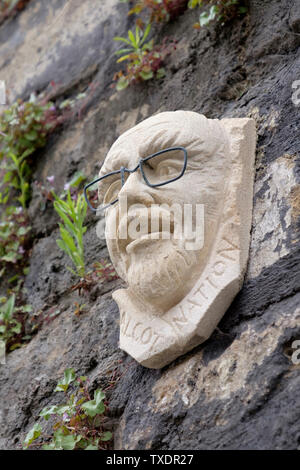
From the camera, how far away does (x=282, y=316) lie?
5.63 ft

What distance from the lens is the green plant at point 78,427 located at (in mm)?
1869

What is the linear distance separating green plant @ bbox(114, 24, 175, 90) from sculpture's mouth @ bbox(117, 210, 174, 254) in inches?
49.6

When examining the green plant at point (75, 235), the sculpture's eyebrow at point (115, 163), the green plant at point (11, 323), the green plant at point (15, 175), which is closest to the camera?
the sculpture's eyebrow at point (115, 163)

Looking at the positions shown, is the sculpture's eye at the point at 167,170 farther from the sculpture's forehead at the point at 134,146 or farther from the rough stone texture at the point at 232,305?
the rough stone texture at the point at 232,305

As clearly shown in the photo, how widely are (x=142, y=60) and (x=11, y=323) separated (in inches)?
57.0

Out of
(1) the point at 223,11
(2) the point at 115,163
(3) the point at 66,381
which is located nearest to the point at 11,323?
(3) the point at 66,381

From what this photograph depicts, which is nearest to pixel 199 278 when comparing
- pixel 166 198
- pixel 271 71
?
pixel 166 198

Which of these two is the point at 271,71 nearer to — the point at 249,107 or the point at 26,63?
the point at 249,107

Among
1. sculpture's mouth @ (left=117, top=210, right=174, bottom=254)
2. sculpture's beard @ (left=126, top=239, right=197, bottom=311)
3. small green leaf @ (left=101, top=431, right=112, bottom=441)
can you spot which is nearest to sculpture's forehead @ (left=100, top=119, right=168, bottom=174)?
sculpture's mouth @ (left=117, top=210, right=174, bottom=254)

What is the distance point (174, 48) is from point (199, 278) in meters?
1.49

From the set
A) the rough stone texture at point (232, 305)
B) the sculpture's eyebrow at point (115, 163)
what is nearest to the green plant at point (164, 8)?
the rough stone texture at point (232, 305)

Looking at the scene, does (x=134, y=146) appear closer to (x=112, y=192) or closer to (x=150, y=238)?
(x=112, y=192)

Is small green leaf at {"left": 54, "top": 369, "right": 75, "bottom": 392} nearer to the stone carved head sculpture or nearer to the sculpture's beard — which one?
the stone carved head sculpture

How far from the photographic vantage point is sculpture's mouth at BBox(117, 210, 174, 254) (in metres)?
1.90
